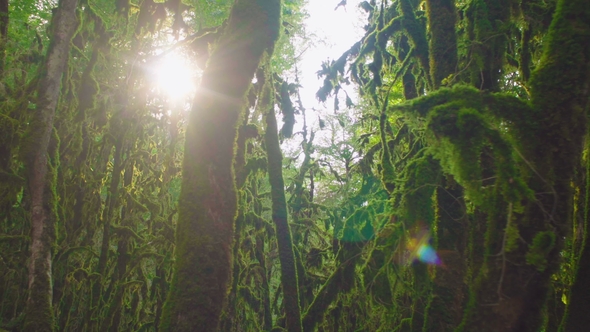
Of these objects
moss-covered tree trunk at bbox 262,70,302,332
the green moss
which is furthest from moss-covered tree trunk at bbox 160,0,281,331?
the green moss

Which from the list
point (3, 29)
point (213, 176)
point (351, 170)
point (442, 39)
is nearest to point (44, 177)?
point (213, 176)

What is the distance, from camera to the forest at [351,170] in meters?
2.51

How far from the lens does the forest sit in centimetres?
251

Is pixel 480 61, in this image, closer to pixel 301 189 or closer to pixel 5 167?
pixel 5 167

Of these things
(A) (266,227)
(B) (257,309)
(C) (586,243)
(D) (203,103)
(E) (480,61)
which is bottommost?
(B) (257,309)

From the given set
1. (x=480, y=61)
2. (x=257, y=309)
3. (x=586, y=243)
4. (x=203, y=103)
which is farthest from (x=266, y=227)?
(x=586, y=243)

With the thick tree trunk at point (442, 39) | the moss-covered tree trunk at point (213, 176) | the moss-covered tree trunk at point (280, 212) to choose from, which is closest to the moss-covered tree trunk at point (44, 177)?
the moss-covered tree trunk at point (213, 176)

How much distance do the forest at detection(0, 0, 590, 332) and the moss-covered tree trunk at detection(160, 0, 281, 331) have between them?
0.02 metres

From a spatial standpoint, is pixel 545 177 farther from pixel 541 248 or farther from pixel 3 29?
pixel 3 29

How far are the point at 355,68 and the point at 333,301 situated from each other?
4956 mm

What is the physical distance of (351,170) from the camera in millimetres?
9664

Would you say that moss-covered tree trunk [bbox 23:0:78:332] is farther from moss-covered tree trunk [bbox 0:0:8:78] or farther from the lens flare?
the lens flare

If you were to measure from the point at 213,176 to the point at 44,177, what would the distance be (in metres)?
2.76

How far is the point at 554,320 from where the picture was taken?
191 inches
